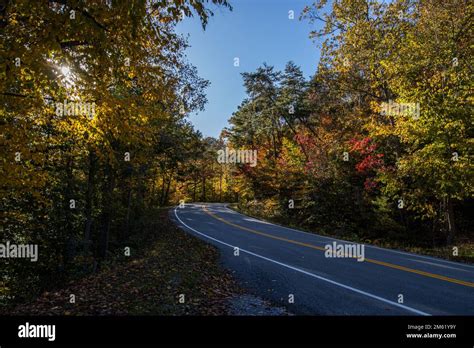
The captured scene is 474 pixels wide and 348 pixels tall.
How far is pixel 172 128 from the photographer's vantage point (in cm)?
1748

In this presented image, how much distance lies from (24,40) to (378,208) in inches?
800

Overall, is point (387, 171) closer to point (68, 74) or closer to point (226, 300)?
point (226, 300)

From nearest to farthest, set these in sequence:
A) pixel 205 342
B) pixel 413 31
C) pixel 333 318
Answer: pixel 205 342 < pixel 333 318 < pixel 413 31

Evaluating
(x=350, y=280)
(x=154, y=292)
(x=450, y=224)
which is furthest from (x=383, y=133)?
(x=154, y=292)

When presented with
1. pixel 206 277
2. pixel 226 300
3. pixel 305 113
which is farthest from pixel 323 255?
pixel 305 113

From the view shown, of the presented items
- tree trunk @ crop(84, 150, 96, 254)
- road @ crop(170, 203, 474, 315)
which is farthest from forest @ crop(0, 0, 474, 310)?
road @ crop(170, 203, 474, 315)

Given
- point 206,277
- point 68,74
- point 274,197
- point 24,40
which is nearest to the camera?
point 24,40

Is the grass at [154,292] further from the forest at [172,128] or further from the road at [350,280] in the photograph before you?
the forest at [172,128]

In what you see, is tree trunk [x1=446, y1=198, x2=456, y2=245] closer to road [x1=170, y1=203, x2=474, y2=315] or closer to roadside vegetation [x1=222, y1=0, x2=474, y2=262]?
roadside vegetation [x1=222, y1=0, x2=474, y2=262]

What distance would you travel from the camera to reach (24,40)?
438cm

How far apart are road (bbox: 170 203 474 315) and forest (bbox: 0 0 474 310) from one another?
4288 mm

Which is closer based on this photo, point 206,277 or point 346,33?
point 206,277

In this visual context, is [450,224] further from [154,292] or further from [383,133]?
[154,292]

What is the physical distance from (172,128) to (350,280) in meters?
12.8
